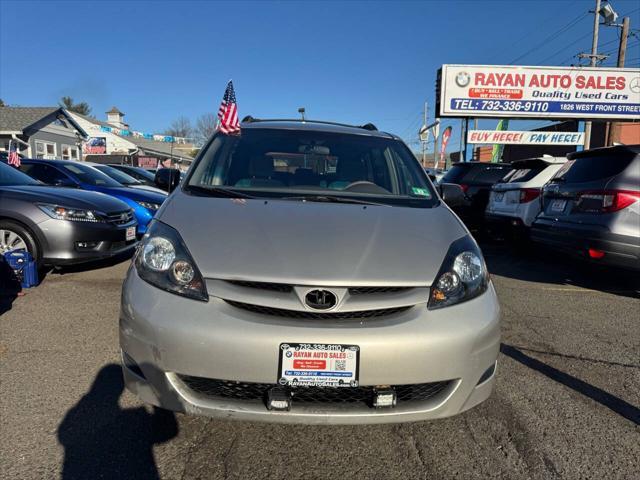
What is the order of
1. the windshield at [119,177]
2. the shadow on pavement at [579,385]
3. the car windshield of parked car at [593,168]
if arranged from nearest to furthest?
the shadow on pavement at [579,385] < the car windshield of parked car at [593,168] < the windshield at [119,177]

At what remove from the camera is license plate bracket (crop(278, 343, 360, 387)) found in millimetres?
1917

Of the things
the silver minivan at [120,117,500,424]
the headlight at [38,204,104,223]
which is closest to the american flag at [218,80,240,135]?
the silver minivan at [120,117,500,424]

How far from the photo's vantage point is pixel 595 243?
16.3ft

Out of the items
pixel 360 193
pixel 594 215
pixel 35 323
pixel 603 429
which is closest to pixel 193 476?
pixel 360 193

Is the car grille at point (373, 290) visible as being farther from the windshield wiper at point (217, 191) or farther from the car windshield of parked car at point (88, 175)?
the car windshield of parked car at point (88, 175)

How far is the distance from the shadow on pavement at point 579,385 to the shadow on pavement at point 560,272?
7.45ft

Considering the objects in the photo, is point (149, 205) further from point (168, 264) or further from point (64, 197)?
point (168, 264)

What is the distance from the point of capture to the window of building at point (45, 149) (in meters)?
22.8

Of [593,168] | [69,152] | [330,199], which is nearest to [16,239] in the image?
[330,199]

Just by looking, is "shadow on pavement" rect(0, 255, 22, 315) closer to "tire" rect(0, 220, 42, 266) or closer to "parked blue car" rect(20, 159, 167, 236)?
"tire" rect(0, 220, 42, 266)

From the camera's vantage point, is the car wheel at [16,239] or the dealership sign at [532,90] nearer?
the car wheel at [16,239]

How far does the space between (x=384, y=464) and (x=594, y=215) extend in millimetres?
4068

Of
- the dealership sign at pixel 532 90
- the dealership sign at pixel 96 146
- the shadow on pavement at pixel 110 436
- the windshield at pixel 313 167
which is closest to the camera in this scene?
the shadow on pavement at pixel 110 436

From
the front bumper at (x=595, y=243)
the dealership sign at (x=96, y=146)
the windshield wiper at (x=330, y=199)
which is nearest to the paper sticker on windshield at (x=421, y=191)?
the windshield wiper at (x=330, y=199)
